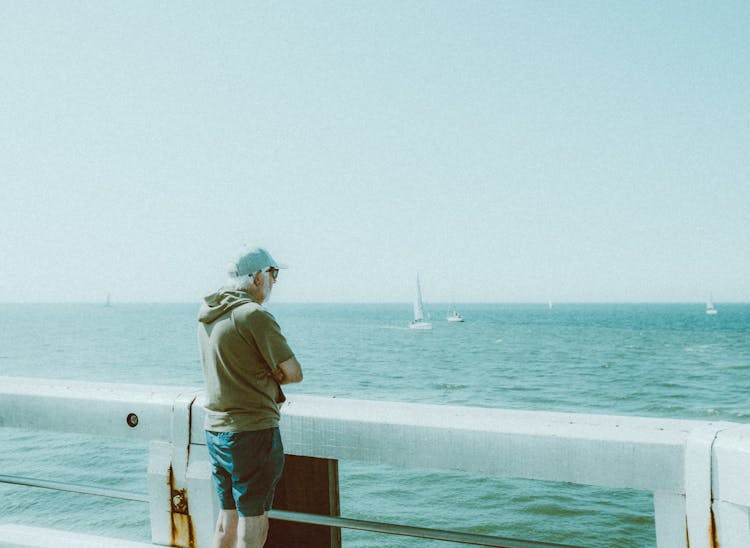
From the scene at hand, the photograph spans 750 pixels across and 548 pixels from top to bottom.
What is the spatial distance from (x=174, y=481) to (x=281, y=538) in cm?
51

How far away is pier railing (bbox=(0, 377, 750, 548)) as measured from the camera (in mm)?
1961

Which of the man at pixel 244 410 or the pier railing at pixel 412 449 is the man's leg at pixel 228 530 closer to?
the man at pixel 244 410

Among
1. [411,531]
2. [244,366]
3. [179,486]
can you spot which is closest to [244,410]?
[244,366]

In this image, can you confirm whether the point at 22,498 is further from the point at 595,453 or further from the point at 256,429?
the point at 595,453

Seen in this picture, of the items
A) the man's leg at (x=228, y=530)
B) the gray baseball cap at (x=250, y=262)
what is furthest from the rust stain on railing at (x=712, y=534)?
the gray baseball cap at (x=250, y=262)

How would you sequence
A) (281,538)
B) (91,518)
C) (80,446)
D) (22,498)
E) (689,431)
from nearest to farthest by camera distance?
(689,431)
(281,538)
(91,518)
(22,498)
(80,446)

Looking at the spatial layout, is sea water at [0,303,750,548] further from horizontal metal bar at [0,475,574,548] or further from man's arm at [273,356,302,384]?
man's arm at [273,356,302,384]

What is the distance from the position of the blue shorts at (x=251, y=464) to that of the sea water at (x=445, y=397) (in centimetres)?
1064

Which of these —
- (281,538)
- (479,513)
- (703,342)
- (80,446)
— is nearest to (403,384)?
(80,446)

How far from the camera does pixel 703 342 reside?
79.0 metres

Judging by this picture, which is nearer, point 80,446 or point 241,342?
point 241,342

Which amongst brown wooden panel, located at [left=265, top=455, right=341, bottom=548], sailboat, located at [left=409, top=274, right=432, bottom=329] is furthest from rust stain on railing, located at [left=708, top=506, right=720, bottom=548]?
sailboat, located at [left=409, top=274, right=432, bottom=329]

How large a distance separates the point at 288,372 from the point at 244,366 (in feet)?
0.55

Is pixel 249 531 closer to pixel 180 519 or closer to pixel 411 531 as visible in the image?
pixel 180 519
